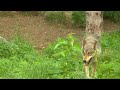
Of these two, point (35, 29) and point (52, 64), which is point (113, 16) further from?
point (52, 64)

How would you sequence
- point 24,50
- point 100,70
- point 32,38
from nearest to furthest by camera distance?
point 100,70 < point 24,50 < point 32,38

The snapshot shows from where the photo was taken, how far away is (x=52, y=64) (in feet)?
18.5

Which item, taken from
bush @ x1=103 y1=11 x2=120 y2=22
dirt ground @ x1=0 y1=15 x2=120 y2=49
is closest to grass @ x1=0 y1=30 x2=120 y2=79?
dirt ground @ x1=0 y1=15 x2=120 y2=49

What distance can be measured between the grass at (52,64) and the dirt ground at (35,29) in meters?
1.88

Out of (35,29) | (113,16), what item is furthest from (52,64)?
(113,16)

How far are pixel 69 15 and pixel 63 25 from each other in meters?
0.53

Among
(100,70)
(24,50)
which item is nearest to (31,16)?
(24,50)

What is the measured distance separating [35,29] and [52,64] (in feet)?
18.6

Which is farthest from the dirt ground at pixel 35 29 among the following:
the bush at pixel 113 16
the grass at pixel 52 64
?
the grass at pixel 52 64

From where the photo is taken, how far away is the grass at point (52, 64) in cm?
436

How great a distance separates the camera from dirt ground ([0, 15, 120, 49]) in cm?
1007

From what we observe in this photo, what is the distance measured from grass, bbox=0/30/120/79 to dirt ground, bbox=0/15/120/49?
1.88m
